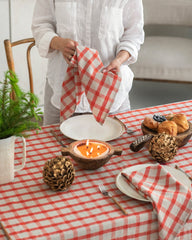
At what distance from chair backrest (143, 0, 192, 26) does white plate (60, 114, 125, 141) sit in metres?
2.31

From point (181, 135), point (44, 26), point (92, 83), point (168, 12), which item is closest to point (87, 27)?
point (44, 26)

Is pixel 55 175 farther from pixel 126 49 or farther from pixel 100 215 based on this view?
pixel 126 49

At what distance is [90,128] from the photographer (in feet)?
5.84

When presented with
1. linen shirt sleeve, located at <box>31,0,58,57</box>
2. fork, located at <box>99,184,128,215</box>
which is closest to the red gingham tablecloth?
fork, located at <box>99,184,128,215</box>

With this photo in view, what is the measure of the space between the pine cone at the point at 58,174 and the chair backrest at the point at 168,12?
2.81 m

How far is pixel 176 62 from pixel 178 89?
68 cm

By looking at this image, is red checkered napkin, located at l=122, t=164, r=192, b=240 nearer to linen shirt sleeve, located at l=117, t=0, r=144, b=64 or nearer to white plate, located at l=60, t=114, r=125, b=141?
white plate, located at l=60, t=114, r=125, b=141

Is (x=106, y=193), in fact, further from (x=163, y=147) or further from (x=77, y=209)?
(x=163, y=147)

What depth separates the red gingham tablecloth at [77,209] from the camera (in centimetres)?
121

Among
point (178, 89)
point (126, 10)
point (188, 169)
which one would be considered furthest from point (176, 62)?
point (188, 169)

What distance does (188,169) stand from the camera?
1526 mm

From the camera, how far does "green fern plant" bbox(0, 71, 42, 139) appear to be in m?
1.27

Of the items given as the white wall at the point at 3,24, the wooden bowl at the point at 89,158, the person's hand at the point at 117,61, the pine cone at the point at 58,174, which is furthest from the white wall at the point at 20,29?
the pine cone at the point at 58,174

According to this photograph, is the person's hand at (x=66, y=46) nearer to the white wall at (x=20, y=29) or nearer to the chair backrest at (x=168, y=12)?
the white wall at (x=20, y=29)
